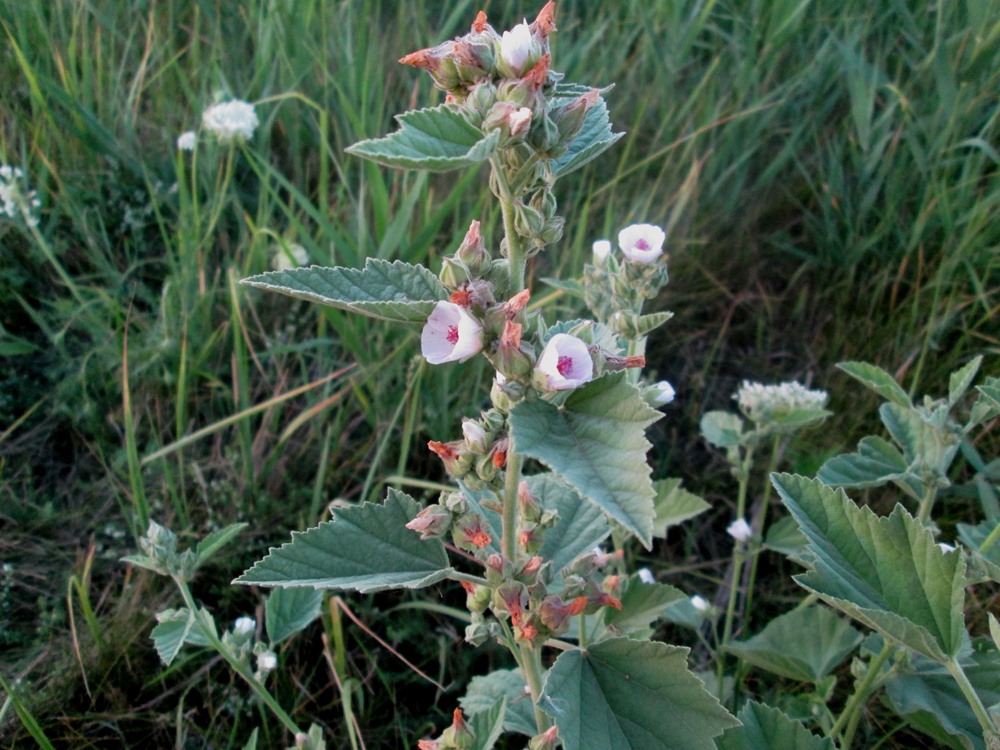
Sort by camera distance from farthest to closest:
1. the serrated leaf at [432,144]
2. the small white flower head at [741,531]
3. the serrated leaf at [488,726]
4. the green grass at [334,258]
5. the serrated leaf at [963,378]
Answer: the green grass at [334,258] < the small white flower head at [741,531] < the serrated leaf at [963,378] < the serrated leaf at [488,726] < the serrated leaf at [432,144]

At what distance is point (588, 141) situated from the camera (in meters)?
1.11

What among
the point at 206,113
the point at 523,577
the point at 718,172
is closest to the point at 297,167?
the point at 206,113

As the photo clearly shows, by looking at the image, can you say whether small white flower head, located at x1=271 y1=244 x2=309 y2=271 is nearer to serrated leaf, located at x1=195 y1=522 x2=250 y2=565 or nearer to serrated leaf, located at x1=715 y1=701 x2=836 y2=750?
serrated leaf, located at x1=195 y1=522 x2=250 y2=565

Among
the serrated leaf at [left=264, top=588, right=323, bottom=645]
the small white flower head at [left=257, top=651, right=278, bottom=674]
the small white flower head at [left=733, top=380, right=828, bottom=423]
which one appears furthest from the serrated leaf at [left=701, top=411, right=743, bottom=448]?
the small white flower head at [left=257, top=651, right=278, bottom=674]

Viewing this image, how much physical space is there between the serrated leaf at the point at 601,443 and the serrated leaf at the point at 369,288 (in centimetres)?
18

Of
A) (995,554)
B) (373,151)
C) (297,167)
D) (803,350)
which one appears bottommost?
(803,350)

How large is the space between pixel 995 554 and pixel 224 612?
167 cm

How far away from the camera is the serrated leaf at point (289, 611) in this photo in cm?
157

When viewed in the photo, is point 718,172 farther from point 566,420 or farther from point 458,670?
point 566,420

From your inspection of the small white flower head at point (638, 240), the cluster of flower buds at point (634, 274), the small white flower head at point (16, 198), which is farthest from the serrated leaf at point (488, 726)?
the small white flower head at point (16, 198)

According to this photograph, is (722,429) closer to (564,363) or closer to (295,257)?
(564,363)

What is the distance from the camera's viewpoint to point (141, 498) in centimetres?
202

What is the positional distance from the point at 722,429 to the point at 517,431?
1.27 metres

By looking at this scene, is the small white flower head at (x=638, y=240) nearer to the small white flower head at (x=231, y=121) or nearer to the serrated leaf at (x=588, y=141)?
the serrated leaf at (x=588, y=141)
